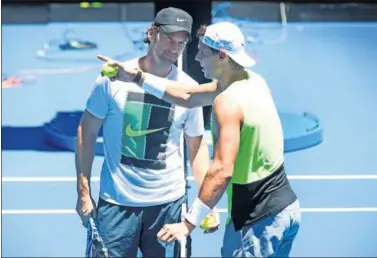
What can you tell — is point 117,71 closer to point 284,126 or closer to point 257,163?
point 257,163

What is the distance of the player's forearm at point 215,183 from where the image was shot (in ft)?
11.5

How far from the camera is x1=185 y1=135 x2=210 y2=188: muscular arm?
13.4 feet

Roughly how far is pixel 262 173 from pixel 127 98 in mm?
701

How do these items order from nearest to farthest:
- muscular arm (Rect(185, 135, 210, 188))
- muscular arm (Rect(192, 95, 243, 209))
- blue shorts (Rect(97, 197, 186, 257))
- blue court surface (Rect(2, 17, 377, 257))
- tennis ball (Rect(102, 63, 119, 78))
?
muscular arm (Rect(192, 95, 243, 209))
tennis ball (Rect(102, 63, 119, 78))
blue shorts (Rect(97, 197, 186, 257))
muscular arm (Rect(185, 135, 210, 188))
blue court surface (Rect(2, 17, 377, 257))

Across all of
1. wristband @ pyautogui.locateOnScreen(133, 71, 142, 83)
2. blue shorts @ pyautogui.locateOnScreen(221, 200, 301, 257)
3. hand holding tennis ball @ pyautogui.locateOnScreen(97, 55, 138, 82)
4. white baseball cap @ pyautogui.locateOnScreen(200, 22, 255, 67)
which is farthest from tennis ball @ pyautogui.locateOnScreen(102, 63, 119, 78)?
blue shorts @ pyautogui.locateOnScreen(221, 200, 301, 257)

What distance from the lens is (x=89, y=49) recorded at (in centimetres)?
1008

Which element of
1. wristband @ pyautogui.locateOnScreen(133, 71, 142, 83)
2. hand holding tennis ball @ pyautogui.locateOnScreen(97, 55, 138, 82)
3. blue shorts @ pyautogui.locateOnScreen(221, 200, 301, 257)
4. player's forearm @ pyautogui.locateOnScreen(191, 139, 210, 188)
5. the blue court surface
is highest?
hand holding tennis ball @ pyautogui.locateOnScreen(97, 55, 138, 82)

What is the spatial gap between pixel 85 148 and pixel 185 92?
0.53 meters

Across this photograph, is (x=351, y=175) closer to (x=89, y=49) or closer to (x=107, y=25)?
(x=89, y=49)

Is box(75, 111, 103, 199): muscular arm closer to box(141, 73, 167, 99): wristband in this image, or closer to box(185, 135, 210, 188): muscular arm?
box(141, 73, 167, 99): wristband

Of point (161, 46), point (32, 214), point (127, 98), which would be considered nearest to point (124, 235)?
point (127, 98)

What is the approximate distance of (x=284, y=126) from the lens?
6.67m

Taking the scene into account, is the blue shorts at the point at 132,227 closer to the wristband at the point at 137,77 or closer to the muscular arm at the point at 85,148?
the muscular arm at the point at 85,148

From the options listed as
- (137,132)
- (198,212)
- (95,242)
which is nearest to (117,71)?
(137,132)
